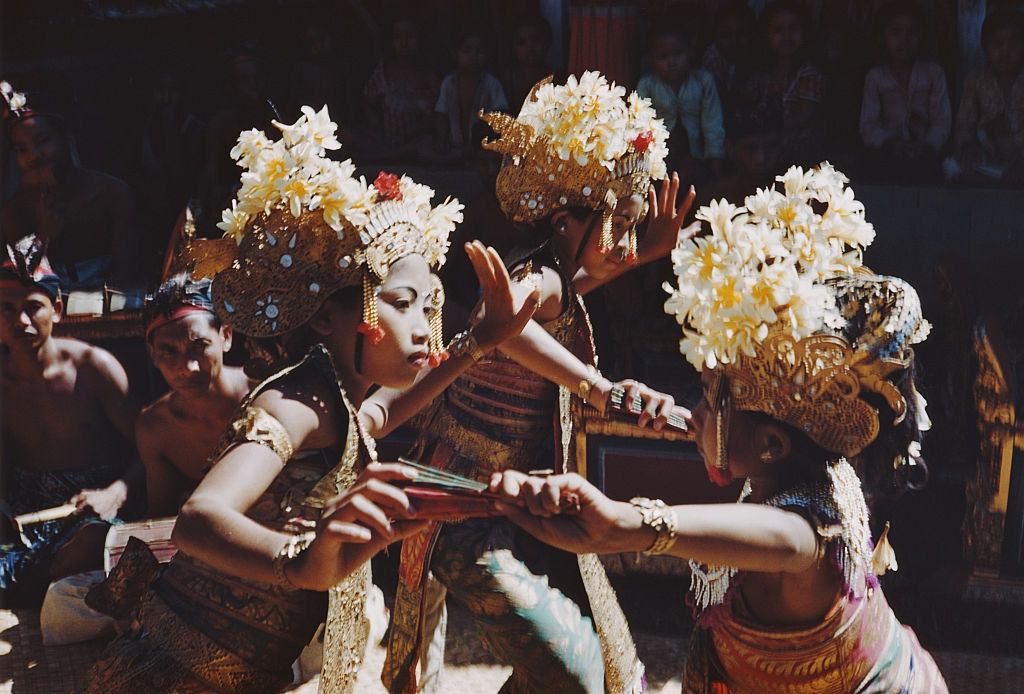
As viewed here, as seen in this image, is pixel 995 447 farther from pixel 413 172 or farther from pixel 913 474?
pixel 413 172

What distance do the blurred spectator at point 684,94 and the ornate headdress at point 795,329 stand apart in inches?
150

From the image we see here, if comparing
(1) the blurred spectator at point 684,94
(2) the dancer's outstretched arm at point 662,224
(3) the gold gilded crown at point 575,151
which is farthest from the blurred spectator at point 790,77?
(3) the gold gilded crown at point 575,151

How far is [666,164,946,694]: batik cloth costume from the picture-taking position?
2480 mm

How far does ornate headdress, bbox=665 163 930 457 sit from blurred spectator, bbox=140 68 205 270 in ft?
16.2

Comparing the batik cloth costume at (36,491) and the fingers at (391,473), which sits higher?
the fingers at (391,473)

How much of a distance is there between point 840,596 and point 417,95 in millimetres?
5009

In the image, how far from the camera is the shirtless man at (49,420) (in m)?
5.05

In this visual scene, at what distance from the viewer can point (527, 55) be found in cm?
661

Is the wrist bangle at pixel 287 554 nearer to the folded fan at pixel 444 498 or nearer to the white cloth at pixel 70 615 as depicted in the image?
the folded fan at pixel 444 498

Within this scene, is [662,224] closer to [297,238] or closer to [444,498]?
[297,238]

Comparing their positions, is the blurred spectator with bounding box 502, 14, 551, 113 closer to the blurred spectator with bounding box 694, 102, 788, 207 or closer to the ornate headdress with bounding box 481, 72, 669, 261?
the blurred spectator with bounding box 694, 102, 788, 207

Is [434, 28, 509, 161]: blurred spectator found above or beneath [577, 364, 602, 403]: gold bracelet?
above

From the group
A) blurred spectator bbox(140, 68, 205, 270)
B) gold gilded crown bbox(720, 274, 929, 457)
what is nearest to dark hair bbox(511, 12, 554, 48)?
blurred spectator bbox(140, 68, 205, 270)

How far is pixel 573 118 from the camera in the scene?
3.85 meters
